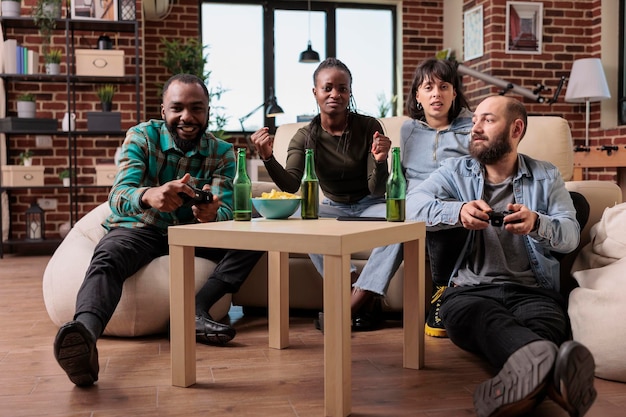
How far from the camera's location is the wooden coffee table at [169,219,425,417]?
157 centimetres

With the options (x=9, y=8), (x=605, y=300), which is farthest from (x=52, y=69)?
(x=605, y=300)

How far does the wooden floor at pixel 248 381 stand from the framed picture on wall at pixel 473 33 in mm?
3832

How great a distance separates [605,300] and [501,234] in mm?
351

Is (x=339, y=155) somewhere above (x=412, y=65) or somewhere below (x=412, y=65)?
below

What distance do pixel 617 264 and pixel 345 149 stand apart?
1088mm

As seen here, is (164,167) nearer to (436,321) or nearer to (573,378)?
(436,321)

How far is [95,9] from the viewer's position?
5102 millimetres

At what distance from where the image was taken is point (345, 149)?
8.87ft

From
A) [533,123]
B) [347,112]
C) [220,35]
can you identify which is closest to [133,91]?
[220,35]

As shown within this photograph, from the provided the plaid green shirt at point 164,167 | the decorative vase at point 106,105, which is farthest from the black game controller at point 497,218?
the decorative vase at point 106,105

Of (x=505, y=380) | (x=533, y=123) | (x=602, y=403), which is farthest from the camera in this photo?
(x=533, y=123)

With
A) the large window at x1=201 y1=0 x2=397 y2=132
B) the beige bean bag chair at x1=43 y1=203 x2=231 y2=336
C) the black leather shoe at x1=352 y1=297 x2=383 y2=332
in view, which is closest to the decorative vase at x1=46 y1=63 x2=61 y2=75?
the large window at x1=201 y1=0 x2=397 y2=132

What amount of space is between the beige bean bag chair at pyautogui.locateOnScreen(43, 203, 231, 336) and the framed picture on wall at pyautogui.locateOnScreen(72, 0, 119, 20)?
302cm

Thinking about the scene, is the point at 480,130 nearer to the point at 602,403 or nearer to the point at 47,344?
the point at 602,403
